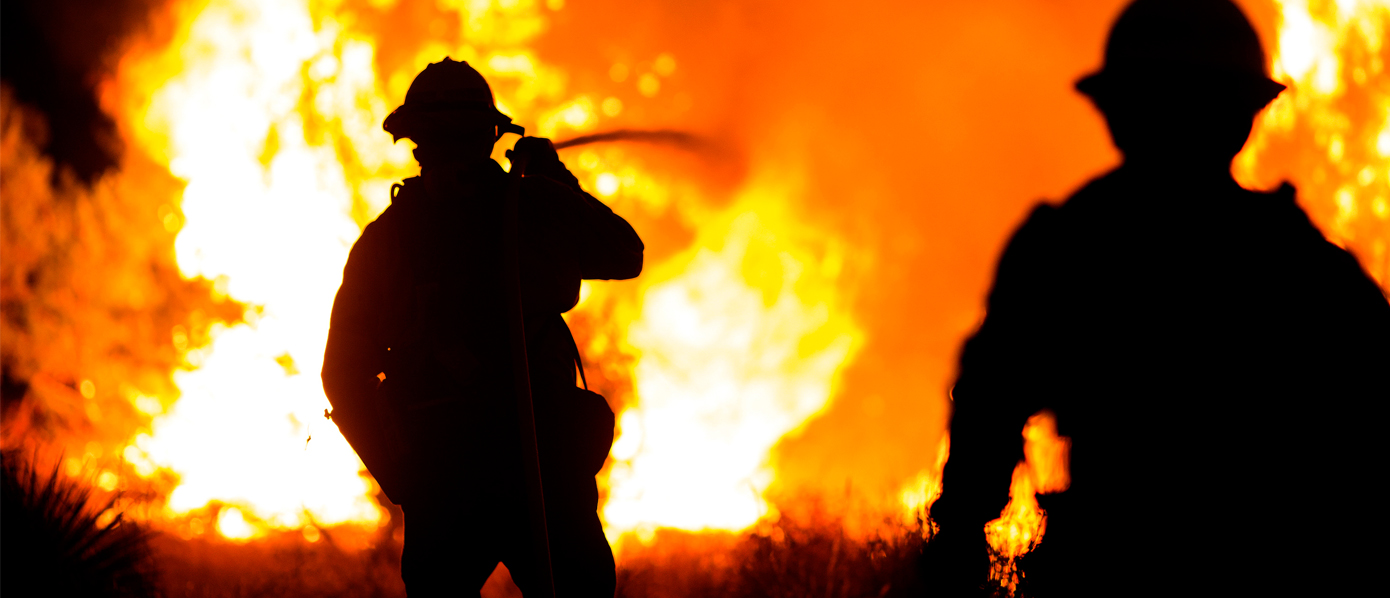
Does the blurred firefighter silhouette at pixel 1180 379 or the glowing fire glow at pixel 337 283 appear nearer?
the blurred firefighter silhouette at pixel 1180 379

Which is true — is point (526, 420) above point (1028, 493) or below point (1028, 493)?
above

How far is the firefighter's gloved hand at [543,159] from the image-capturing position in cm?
304

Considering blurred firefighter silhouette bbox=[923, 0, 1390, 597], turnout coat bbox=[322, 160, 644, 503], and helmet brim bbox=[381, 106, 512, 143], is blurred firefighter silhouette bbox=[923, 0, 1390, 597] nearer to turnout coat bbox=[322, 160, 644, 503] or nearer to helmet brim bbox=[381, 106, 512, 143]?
turnout coat bbox=[322, 160, 644, 503]

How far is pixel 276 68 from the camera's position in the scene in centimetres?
598

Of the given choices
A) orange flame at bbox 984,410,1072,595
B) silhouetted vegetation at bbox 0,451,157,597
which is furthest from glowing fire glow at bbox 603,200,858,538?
orange flame at bbox 984,410,1072,595

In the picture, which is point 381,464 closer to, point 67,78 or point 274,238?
point 274,238

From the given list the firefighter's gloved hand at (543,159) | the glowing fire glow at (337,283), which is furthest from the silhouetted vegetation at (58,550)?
the firefighter's gloved hand at (543,159)

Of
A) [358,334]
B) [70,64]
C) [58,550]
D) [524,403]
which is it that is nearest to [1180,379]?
[524,403]

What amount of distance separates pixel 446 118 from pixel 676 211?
3081mm

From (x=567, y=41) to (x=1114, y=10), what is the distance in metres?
3.62

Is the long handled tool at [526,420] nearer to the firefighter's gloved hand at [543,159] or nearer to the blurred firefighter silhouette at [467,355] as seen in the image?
the blurred firefighter silhouette at [467,355]

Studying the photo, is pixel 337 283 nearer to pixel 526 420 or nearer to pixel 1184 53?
pixel 526 420

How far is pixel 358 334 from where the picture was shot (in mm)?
2953

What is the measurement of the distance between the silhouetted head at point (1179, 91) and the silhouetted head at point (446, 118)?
182 centimetres
